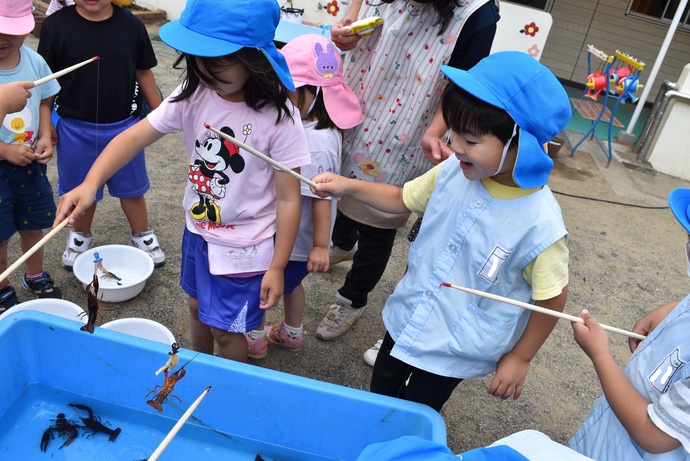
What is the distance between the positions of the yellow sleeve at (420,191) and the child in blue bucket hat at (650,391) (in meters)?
0.58

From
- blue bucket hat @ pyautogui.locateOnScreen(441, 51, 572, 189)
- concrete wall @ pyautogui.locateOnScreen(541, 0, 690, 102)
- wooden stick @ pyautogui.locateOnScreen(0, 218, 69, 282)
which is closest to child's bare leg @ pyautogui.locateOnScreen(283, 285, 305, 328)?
wooden stick @ pyautogui.locateOnScreen(0, 218, 69, 282)

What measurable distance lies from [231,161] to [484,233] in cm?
82

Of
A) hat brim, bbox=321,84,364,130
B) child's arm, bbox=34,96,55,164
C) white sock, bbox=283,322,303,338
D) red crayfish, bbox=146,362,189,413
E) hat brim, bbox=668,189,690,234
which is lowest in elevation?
white sock, bbox=283,322,303,338

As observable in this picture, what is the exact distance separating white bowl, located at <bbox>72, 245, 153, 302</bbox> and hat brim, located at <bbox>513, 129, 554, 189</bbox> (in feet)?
6.37

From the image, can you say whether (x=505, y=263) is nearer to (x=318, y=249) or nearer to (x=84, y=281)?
(x=318, y=249)

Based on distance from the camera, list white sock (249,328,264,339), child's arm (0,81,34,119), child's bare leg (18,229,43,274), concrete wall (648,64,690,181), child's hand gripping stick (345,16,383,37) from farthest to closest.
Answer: concrete wall (648,64,690,181) < child's bare leg (18,229,43,274) < white sock (249,328,264,339) < child's hand gripping stick (345,16,383,37) < child's arm (0,81,34,119)

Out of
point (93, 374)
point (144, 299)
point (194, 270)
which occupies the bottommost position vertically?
point (144, 299)

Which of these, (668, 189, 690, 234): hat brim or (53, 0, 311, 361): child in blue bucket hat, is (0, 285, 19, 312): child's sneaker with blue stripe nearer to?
(53, 0, 311, 361): child in blue bucket hat

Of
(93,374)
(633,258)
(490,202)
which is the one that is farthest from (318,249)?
(633,258)

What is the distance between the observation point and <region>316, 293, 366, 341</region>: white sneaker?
2.71 meters

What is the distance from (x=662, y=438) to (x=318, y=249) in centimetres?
121

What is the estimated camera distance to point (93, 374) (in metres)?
1.88

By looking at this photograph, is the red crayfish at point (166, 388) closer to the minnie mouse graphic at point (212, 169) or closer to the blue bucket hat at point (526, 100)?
the minnie mouse graphic at point (212, 169)

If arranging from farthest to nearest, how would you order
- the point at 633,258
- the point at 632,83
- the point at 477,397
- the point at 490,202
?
1. the point at 632,83
2. the point at 633,258
3. the point at 477,397
4. the point at 490,202
